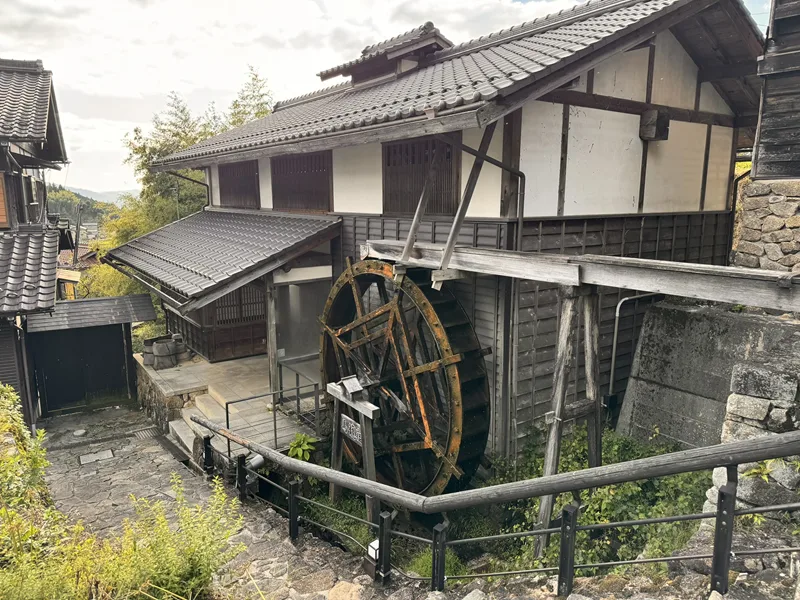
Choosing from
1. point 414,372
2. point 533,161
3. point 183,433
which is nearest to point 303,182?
point 414,372

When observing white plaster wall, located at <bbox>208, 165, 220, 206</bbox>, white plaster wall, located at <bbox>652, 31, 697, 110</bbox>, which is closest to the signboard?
white plaster wall, located at <bbox>652, 31, 697, 110</bbox>

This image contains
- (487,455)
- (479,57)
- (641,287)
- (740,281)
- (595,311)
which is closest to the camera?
(740,281)

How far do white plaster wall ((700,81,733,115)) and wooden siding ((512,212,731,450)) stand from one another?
5.46ft

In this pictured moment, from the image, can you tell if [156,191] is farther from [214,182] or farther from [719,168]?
[719,168]

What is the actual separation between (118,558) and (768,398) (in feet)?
15.0

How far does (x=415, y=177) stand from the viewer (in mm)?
7520

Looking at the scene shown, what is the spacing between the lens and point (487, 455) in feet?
23.4

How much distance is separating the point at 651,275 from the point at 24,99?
1146 centimetres

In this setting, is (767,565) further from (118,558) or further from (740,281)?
(118,558)

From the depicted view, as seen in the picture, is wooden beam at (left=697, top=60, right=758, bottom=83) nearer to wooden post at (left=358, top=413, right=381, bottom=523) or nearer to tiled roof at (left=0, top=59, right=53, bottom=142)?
wooden post at (left=358, top=413, right=381, bottom=523)

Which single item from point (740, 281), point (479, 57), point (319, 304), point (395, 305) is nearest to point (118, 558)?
point (740, 281)

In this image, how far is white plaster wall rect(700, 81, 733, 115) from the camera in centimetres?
820

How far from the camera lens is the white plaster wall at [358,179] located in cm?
826

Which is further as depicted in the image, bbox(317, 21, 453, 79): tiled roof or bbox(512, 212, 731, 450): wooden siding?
bbox(317, 21, 453, 79): tiled roof
